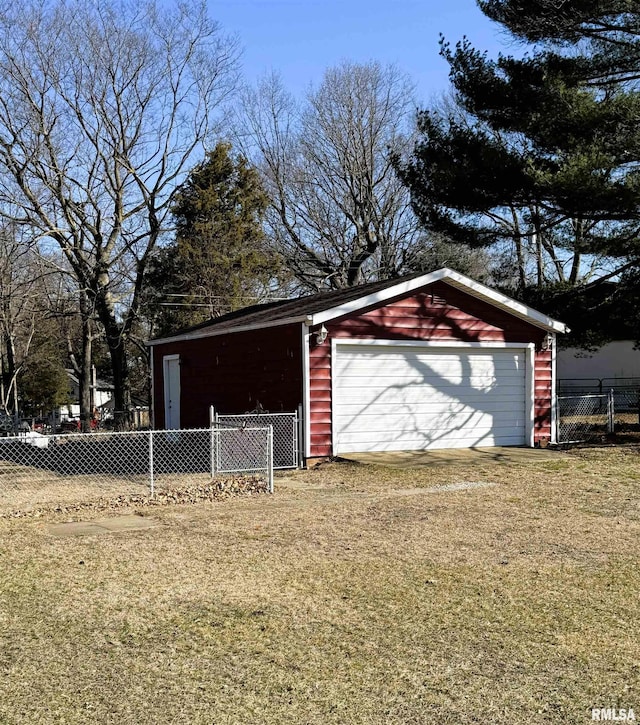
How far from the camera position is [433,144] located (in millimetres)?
19172

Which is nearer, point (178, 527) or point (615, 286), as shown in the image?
point (178, 527)

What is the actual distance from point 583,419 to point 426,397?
8429mm

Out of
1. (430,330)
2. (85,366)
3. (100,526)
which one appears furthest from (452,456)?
(85,366)

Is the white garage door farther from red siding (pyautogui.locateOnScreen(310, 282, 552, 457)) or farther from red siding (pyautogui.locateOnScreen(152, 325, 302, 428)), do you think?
red siding (pyautogui.locateOnScreen(152, 325, 302, 428))

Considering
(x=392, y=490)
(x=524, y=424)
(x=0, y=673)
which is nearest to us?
(x=0, y=673)

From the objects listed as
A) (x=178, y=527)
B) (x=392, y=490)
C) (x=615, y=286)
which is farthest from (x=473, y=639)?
(x=615, y=286)

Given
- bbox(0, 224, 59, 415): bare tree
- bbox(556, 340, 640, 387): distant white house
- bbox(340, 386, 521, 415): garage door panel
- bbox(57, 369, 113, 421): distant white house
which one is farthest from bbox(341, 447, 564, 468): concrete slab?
bbox(57, 369, 113, 421): distant white house

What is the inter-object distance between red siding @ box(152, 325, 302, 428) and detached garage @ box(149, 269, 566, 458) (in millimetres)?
39

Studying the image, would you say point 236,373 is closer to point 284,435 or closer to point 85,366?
point 284,435

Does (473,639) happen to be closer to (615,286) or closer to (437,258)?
(615,286)

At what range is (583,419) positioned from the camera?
21.7 m

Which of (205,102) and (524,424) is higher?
(205,102)

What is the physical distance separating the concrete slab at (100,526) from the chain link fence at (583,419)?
10621 mm

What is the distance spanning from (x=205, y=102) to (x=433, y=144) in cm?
1132
